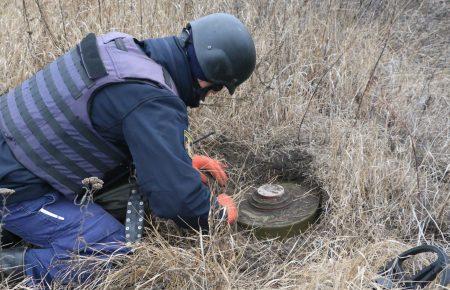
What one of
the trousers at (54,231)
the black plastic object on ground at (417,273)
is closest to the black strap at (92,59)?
the trousers at (54,231)

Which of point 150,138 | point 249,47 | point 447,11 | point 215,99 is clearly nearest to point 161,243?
point 150,138

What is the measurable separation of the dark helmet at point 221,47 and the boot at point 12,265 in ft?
4.39

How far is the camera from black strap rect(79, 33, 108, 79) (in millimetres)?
2471

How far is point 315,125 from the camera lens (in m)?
3.94

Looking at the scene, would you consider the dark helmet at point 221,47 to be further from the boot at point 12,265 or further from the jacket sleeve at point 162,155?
the boot at point 12,265

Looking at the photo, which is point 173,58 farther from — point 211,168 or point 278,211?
point 278,211

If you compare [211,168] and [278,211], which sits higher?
[211,168]

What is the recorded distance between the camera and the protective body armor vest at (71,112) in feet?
8.20

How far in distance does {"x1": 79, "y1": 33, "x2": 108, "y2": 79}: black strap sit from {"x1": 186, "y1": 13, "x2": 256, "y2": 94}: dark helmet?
20.1 inches

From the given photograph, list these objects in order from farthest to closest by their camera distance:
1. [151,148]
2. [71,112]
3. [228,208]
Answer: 1. [228,208]
2. [71,112]
3. [151,148]

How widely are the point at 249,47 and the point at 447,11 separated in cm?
Answer: 421

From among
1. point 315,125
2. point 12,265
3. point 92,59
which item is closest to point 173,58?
point 92,59

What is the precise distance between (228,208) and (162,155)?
26.0 inches

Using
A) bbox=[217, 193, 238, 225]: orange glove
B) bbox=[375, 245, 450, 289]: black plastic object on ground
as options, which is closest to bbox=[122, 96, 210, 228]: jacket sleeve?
bbox=[217, 193, 238, 225]: orange glove
